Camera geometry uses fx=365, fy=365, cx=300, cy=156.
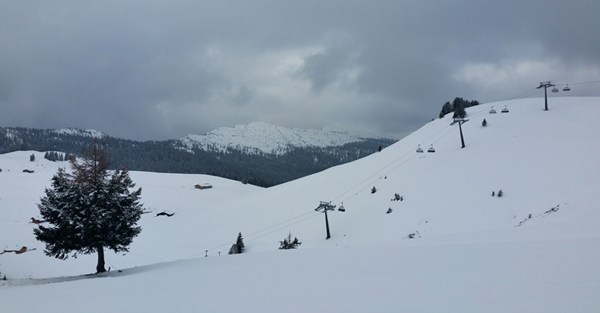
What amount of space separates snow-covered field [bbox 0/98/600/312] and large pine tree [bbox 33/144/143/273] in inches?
83.5

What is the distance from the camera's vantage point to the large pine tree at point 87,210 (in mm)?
20188

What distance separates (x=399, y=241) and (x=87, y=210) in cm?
1696

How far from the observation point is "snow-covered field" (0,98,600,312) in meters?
8.08

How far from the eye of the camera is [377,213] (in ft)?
119

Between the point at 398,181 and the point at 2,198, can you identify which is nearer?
the point at 398,181

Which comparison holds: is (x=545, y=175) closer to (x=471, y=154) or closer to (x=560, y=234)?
(x=471, y=154)

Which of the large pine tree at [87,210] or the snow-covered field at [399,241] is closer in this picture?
the snow-covered field at [399,241]

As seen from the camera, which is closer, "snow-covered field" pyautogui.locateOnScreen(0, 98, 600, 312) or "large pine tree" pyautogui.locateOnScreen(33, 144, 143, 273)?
"snow-covered field" pyautogui.locateOnScreen(0, 98, 600, 312)

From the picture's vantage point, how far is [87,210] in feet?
66.7

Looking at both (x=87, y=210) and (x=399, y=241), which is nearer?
(x=399, y=241)

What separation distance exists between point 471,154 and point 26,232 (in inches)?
2704

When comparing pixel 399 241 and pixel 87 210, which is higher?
pixel 87 210

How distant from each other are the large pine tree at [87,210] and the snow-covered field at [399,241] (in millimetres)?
2120

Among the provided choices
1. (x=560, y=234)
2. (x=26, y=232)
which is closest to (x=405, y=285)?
(x=560, y=234)
